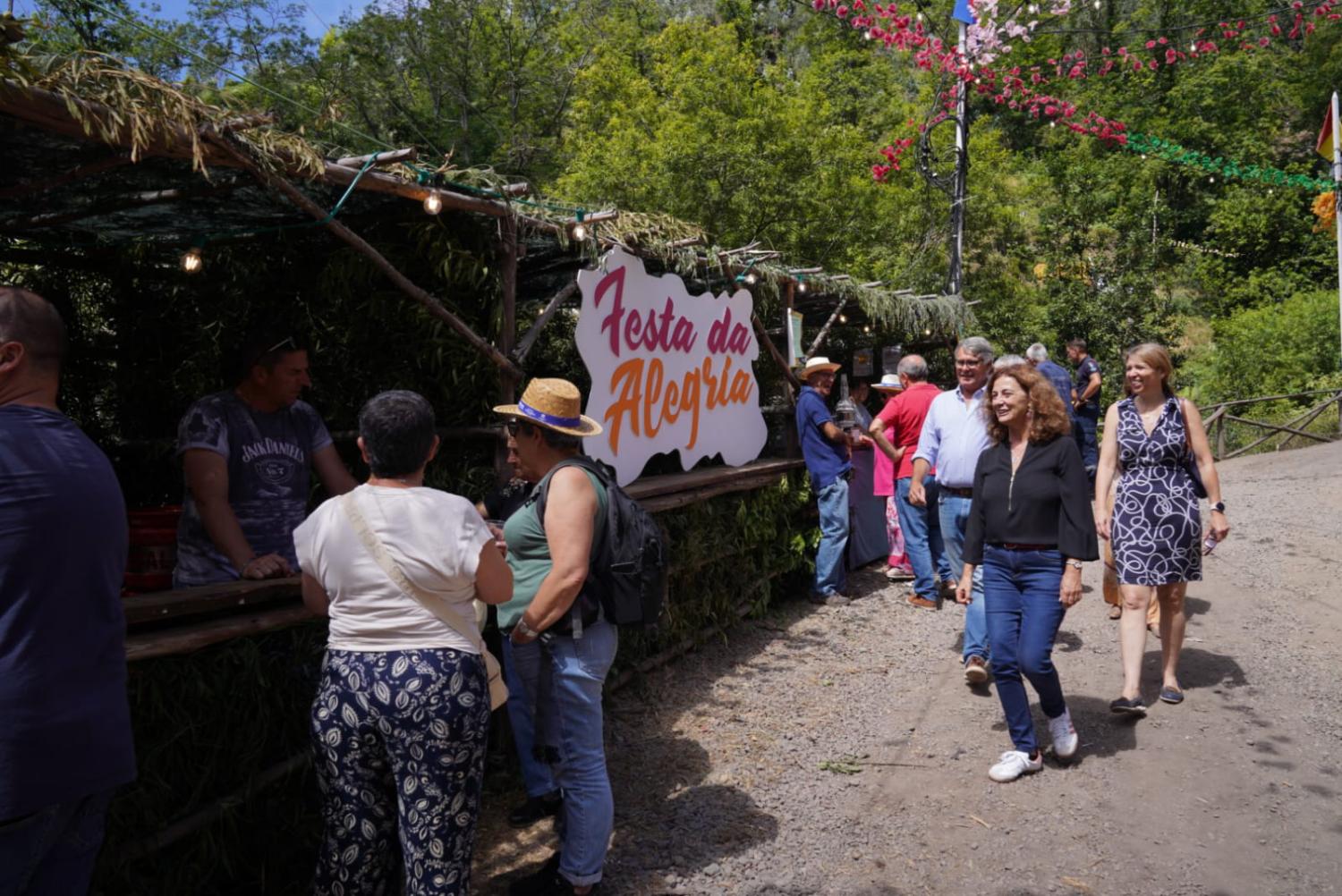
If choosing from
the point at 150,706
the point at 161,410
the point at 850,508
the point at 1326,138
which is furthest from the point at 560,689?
the point at 1326,138

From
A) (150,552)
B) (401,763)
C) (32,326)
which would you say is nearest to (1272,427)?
(150,552)

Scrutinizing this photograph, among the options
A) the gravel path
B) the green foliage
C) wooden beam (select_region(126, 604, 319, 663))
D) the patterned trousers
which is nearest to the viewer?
the patterned trousers

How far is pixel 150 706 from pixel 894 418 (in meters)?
5.58

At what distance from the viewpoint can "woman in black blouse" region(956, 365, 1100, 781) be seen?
400 centimetres

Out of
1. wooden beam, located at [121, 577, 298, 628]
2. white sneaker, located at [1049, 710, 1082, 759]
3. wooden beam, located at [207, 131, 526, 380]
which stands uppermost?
wooden beam, located at [207, 131, 526, 380]

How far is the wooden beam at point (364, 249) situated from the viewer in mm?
3055

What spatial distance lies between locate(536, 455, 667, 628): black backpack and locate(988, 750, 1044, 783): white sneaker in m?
1.99

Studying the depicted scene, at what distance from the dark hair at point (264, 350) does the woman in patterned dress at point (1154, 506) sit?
3.95 meters

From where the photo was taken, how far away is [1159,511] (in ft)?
15.6

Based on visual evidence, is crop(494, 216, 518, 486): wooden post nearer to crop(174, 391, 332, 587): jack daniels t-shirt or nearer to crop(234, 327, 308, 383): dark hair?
crop(174, 391, 332, 587): jack daniels t-shirt

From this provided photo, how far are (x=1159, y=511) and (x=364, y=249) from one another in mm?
3943

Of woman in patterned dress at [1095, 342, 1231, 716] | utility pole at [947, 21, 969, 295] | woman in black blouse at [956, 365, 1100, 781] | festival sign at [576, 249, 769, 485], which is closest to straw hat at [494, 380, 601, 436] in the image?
festival sign at [576, 249, 769, 485]

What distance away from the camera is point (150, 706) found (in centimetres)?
291

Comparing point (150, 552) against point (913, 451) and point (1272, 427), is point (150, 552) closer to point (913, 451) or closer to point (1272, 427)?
point (913, 451)
